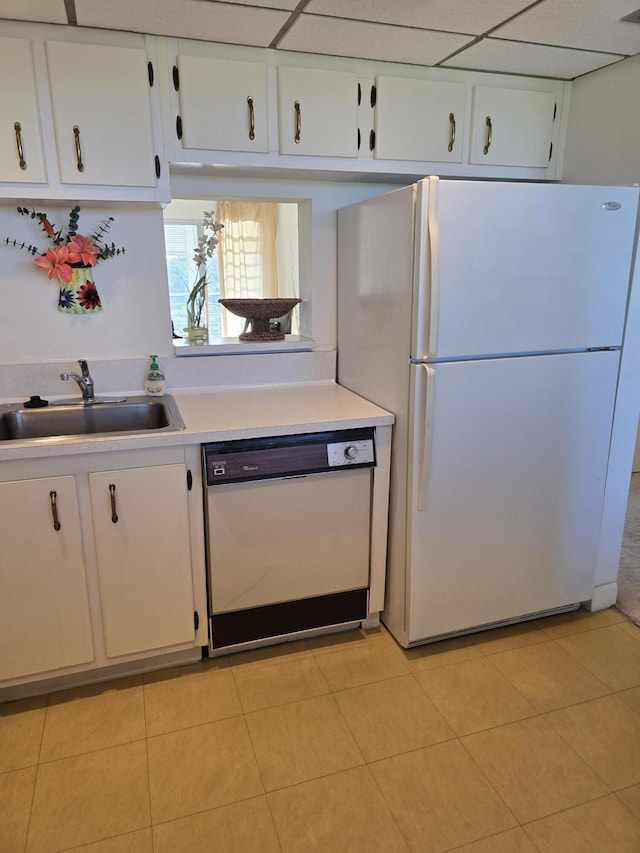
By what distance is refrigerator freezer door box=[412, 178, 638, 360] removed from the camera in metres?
1.79

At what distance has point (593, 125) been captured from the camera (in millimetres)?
2322

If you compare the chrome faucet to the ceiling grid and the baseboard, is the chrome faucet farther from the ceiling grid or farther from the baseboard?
the baseboard

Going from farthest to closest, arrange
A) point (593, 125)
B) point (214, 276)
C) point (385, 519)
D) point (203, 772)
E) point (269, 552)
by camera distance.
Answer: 1. point (214, 276)
2. point (593, 125)
3. point (385, 519)
4. point (269, 552)
5. point (203, 772)

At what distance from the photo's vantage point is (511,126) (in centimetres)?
238

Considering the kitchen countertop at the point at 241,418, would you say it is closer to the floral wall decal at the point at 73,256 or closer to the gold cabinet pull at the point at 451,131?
the floral wall decal at the point at 73,256

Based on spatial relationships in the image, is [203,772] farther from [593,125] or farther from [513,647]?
[593,125]

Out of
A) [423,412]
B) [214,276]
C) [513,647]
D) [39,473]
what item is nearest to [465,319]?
[423,412]

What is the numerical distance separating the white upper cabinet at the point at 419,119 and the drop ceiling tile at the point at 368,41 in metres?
0.10

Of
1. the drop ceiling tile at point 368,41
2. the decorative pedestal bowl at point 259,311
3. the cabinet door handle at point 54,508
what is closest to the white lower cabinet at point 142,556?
the cabinet door handle at point 54,508

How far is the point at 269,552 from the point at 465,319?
40.7 inches

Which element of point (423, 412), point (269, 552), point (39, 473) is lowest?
point (269, 552)

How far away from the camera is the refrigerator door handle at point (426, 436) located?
1873 millimetres

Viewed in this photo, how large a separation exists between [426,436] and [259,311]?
102 cm

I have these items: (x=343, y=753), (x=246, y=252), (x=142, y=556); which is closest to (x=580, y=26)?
(x=142, y=556)
